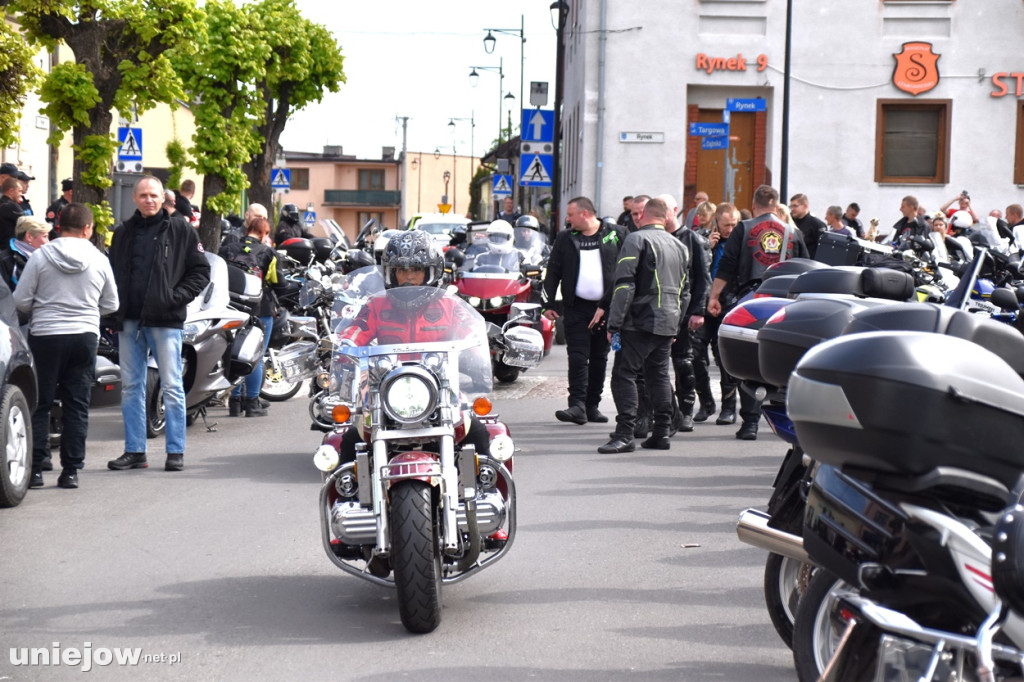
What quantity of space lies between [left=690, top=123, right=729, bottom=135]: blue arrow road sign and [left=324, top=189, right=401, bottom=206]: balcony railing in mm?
93763

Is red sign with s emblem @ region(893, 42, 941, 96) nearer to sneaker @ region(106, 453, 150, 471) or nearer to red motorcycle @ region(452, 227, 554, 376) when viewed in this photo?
red motorcycle @ region(452, 227, 554, 376)

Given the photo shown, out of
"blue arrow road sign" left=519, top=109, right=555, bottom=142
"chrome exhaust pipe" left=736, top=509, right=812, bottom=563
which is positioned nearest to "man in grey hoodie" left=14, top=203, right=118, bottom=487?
"chrome exhaust pipe" left=736, top=509, right=812, bottom=563

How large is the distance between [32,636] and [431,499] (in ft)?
5.40

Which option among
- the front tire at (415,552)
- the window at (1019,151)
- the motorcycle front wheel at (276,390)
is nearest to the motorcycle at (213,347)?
the motorcycle front wheel at (276,390)

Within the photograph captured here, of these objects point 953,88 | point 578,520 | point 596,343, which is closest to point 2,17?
point 596,343

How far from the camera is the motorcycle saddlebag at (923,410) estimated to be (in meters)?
3.46

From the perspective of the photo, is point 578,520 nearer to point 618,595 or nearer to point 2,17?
point 618,595

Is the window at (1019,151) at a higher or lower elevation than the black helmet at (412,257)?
higher

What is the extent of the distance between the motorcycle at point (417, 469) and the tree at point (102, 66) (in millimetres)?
10161

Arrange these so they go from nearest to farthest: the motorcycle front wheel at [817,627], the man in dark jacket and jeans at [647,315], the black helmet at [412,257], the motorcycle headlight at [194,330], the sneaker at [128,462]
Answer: the motorcycle front wheel at [817,627], the black helmet at [412,257], the sneaker at [128,462], the man in dark jacket and jeans at [647,315], the motorcycle headlight at [194,330]

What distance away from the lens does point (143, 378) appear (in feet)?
32.9

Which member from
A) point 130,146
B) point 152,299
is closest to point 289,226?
point 130,146

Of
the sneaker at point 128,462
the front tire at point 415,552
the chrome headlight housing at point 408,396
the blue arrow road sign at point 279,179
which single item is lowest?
the sneaker at point 128,462

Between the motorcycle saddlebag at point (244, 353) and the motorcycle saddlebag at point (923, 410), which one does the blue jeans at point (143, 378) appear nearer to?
the motorcycle saddlebag at point (244, 353)
